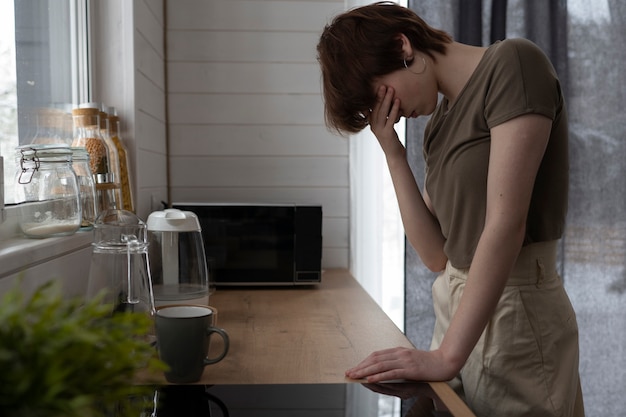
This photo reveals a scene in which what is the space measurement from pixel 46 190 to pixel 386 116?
2.12 feet

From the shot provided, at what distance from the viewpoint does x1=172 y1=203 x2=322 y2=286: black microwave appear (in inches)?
69.6

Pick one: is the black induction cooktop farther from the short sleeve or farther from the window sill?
the short sleeve

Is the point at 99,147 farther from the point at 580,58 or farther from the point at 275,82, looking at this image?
the point at 580,58

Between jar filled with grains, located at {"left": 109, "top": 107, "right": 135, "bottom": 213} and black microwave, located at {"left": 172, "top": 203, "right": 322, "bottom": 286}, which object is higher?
jar filled with grains, located at {"left": 109, "top": 107, "right": 135, "bottom": 213}

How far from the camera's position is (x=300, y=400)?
0.86 m

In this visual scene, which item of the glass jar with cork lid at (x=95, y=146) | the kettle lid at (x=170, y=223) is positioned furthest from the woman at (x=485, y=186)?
the glass jar with cork lid at (x=95, y=146)

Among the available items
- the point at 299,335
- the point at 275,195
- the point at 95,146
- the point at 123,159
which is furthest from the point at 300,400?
the point at 275,195

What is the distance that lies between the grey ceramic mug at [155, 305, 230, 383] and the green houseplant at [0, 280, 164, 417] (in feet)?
1.76

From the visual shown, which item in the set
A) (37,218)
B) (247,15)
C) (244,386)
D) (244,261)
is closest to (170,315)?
(244,386)

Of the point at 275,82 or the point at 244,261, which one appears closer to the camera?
the point at 244,261

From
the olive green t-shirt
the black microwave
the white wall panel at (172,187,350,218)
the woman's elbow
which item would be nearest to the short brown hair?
the olive green t-shirt

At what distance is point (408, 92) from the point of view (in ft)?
3.92

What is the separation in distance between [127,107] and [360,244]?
0.89 m

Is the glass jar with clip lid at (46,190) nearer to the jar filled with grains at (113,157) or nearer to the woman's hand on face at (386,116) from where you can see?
the jar filled with grains at (113,157)
